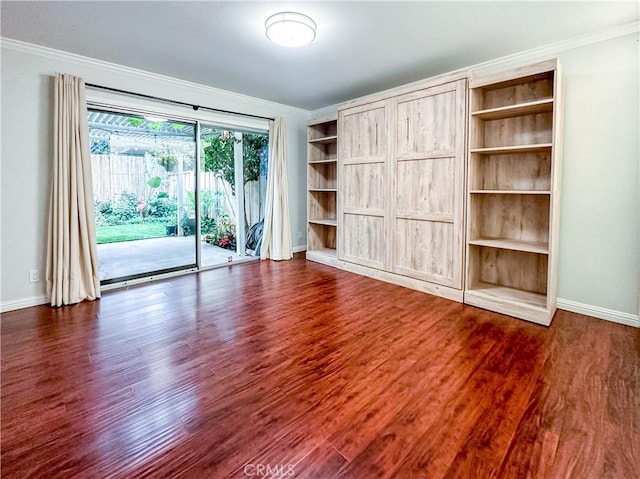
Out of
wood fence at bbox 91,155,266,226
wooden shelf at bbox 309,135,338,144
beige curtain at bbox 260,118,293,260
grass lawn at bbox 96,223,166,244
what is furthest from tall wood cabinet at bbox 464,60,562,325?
grass lawn at bbox 96,223,166,244

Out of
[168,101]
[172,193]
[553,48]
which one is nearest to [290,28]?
[168,101]

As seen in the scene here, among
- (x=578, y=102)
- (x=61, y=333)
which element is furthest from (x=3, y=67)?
(x=578, y=102)

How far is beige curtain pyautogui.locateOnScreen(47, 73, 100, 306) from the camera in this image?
3312 millimetres

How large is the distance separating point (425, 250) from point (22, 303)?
172 inches

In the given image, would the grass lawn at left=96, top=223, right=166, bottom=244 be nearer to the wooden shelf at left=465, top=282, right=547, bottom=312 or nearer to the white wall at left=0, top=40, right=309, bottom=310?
the white wall at left=0, top=40, right=309, bottom=310

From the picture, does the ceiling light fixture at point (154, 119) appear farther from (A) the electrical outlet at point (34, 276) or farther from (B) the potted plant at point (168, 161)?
(A) the electrical outlet at point (34, 276)

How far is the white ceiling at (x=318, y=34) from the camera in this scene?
2539 mm

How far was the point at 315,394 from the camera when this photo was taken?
76.7 inches

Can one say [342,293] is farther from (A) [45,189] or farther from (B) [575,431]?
(A) [45,189]

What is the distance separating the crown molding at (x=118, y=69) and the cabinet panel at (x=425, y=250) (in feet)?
10.0

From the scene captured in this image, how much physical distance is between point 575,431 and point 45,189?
15.7 feet

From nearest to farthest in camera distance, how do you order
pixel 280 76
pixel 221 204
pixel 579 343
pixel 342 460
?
pixel 342 460, pixel 579 343, pixel 280 76, pixel 221 204

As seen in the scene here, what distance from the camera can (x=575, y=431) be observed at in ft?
5.39

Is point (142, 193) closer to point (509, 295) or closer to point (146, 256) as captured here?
point (146, 256)
